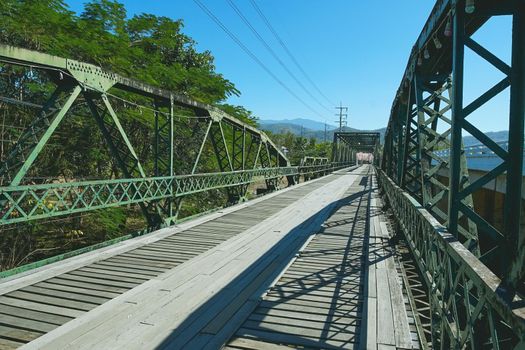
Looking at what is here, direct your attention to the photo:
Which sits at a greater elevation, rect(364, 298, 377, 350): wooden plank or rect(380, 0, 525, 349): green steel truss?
rect(380, 0, 525, 349): green steel truss

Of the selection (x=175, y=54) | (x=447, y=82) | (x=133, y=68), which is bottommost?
(x=447, y=82)

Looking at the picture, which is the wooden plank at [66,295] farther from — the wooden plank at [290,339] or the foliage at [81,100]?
the foliage at [81,100]

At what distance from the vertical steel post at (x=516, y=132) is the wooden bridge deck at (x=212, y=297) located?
167 cm

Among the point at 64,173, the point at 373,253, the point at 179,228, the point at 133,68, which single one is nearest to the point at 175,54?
the point at 133,68

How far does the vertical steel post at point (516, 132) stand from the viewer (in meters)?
2.96

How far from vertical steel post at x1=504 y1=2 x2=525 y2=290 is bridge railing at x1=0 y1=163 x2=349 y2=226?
646 centimetres

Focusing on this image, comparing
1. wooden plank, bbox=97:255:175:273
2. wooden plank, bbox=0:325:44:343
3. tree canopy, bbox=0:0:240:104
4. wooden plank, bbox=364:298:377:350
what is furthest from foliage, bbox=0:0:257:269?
wooden plank, bbox=364:298:377:350

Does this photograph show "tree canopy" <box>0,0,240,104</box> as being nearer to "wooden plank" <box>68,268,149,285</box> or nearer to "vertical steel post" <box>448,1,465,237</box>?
"wooden plank" <box>68,268,149,285</box>

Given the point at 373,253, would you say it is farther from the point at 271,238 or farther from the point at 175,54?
the point at 175,54

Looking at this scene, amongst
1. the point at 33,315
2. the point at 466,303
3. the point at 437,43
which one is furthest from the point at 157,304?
the point at 437,43

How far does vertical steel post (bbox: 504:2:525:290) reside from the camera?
296 cm

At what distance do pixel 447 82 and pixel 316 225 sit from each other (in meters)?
5.24

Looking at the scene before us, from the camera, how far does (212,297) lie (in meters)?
5.17

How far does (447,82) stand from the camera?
25.0ft
